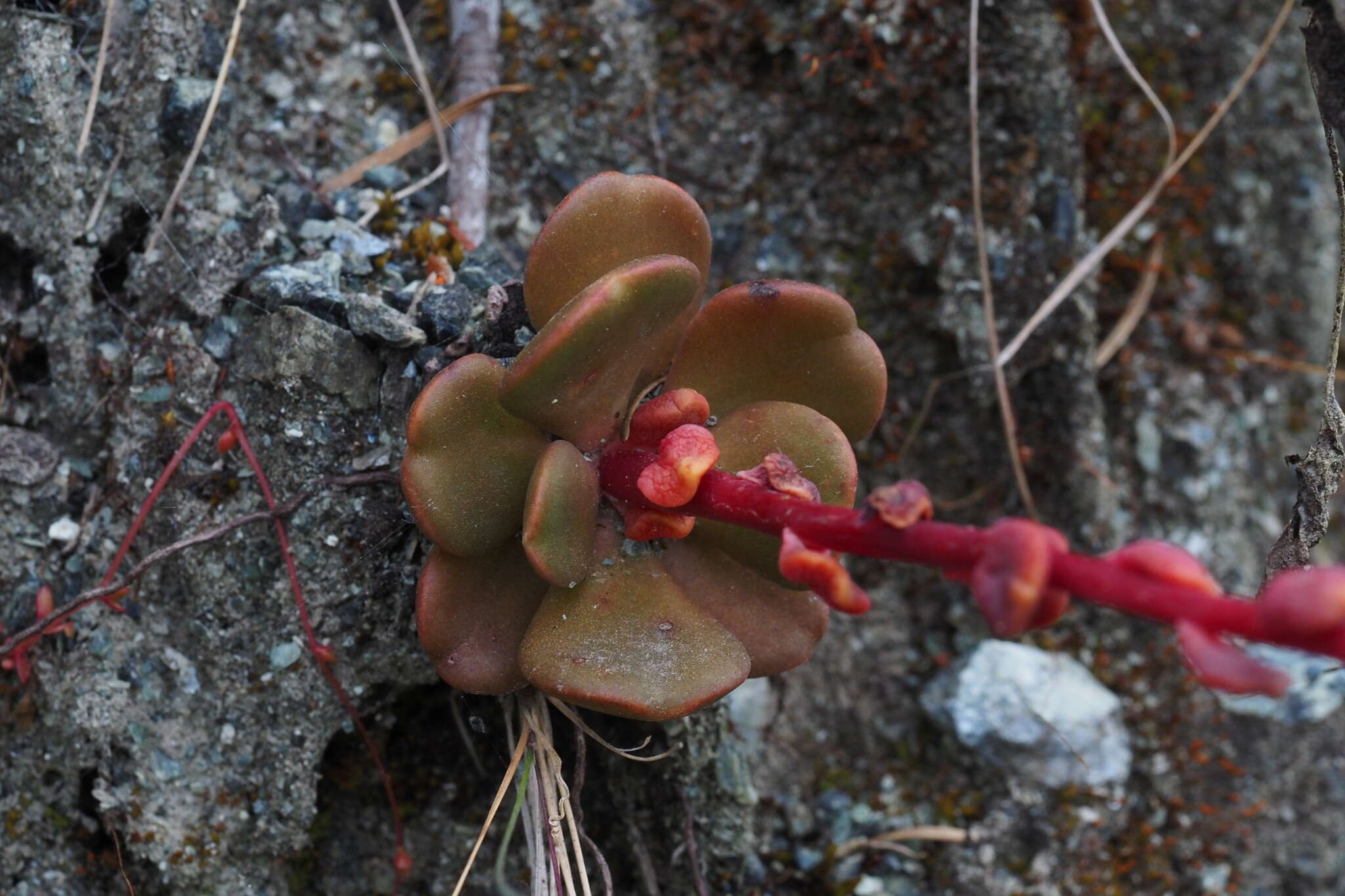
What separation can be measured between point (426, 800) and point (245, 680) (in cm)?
46

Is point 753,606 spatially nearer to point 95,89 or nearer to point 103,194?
point 103,194

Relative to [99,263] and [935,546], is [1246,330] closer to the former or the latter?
[935,546]

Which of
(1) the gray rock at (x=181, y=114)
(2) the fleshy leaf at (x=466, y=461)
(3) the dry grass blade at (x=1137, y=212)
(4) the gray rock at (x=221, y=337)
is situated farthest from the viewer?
(3) the dry grass blade at (x=1137, y=212)

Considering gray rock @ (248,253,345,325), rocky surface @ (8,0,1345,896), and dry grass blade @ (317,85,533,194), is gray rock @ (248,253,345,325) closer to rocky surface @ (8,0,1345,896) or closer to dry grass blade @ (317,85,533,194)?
rocky surface @ (8,0,1345,896)

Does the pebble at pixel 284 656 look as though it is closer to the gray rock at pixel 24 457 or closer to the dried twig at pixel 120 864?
the dried twig at pixel 120 864

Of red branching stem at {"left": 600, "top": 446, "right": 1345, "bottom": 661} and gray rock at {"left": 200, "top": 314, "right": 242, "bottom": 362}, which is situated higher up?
red branching stem at {"left": 600, "top": 446, "right": 1345, "bottom": 661}

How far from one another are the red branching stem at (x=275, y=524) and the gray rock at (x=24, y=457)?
0.22 metres

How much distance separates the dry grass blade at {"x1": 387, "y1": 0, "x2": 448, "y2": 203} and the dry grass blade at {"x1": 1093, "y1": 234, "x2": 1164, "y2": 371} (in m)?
1.66

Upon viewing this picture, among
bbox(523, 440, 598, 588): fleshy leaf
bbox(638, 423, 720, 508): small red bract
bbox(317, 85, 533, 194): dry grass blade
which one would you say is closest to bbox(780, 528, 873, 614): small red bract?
bbox(638, 423, 720, 508): small red bract

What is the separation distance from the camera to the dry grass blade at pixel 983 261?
7.55ft

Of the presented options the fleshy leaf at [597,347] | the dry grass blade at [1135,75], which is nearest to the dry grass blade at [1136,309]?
the dry grass blade at [1135,75]

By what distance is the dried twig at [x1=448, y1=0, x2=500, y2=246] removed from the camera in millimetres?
2207

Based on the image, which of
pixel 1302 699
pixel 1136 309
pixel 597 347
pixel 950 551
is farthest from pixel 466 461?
pixel 1302 699

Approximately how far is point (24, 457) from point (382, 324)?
74 centimetres
